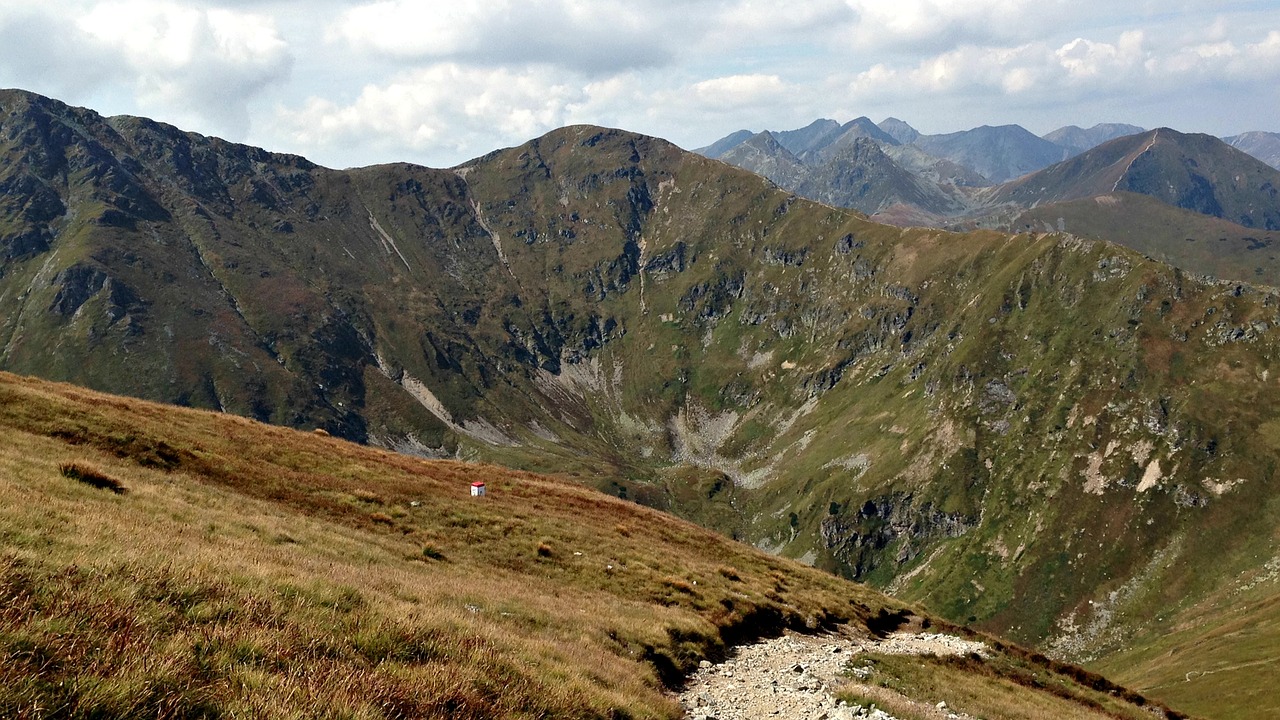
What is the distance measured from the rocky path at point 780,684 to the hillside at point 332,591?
3.41ft

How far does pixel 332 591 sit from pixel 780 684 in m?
15.7

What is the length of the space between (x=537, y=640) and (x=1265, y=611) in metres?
192

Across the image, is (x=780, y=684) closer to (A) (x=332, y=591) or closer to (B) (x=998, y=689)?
(A) (x=332, y=591)

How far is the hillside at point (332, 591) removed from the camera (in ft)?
28.5

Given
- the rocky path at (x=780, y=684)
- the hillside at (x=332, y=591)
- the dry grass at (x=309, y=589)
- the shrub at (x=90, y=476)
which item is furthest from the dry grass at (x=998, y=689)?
the shrub at (x=90, y=476)

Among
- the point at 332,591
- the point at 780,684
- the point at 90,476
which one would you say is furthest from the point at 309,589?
the point at 780,684

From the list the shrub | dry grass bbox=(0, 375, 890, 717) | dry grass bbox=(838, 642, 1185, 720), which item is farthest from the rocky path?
the shrub

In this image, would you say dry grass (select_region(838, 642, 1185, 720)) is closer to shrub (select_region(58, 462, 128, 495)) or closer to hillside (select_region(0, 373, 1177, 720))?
hillside (select_region(0, 373, 1177, 720))

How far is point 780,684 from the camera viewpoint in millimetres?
22828

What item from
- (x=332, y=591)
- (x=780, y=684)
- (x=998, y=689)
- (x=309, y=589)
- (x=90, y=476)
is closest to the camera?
(x=309, y=589)

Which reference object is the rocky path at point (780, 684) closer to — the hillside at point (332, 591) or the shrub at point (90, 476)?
the hillside at point (332, 591)

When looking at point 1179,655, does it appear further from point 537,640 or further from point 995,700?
point 537,640

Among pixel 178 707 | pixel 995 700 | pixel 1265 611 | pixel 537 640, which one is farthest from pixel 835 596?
pixel 1265 611

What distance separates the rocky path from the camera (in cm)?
1947
